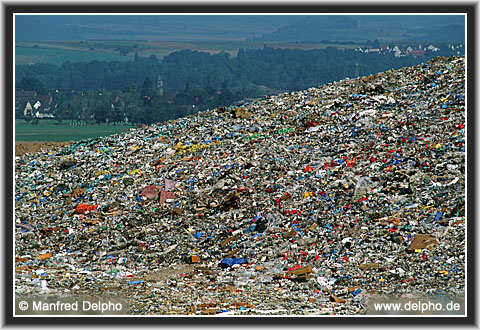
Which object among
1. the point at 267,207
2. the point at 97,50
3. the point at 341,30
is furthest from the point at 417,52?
the point at 341,30

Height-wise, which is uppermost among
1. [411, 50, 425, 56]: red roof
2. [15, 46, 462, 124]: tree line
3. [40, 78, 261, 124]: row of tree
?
[411, 50, 425, 56]: red roof

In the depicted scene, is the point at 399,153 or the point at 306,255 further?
the point at 399,153

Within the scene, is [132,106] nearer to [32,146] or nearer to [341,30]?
[32,146]

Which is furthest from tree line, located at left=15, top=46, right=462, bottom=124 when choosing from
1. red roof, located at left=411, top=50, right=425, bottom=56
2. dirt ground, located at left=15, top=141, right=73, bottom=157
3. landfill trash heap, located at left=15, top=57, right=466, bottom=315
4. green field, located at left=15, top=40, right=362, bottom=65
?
landfill trash heap, located at left=15, top=57, right=466, bottom=315

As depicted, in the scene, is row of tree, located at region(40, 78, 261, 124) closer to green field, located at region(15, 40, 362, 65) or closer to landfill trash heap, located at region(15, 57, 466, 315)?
landfill trash heap, located at region(15, 57, 466, 315)

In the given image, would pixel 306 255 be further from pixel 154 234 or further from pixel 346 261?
pixel 154 234

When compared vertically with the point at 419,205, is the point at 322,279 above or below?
below

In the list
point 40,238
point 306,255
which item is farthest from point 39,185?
point 306,255

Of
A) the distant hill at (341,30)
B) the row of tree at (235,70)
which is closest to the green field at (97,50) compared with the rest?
the row of tree at (235,70)
